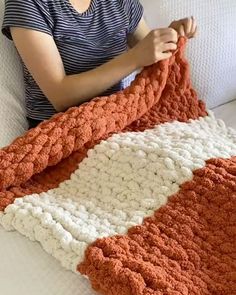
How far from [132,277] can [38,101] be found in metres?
0.53

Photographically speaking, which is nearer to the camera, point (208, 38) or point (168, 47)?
point (168, 47)

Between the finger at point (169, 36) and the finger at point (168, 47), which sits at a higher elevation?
the finger at point (169, 36)

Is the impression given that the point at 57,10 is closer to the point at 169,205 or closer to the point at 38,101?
the point at 38,101

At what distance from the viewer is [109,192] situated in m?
0.97

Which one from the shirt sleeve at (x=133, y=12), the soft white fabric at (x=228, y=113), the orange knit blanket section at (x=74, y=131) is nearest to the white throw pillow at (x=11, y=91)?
the orange knit blanket section at (x=74, y=131)

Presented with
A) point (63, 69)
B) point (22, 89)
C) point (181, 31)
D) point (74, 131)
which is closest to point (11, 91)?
point (22, 89)

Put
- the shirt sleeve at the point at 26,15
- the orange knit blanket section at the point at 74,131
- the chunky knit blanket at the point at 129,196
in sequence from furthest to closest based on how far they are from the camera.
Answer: the shirt sleeve at the point at 26,15
the orange knit blanket section at the point at 74,131
the chunky knit blanket at the point at 129,196

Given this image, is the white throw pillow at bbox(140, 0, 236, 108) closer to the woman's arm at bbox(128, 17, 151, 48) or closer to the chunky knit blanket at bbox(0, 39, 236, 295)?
the woman's arm at bbox(128, 17, 151, 48)

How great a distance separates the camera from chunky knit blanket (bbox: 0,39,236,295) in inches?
32.4

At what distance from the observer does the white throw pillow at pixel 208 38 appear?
1363 mm

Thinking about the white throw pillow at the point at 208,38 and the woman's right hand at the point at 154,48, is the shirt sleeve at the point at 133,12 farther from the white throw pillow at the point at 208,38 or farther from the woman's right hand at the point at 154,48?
the woman's right hand at the point at 154,48

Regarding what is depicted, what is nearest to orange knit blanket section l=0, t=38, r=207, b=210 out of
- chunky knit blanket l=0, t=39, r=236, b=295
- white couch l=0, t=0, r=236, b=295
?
chunky knit blanket l=0, t=39, r=236, b=295

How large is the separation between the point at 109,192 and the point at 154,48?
1.01ft

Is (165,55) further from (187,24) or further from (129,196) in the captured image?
(129,196)
